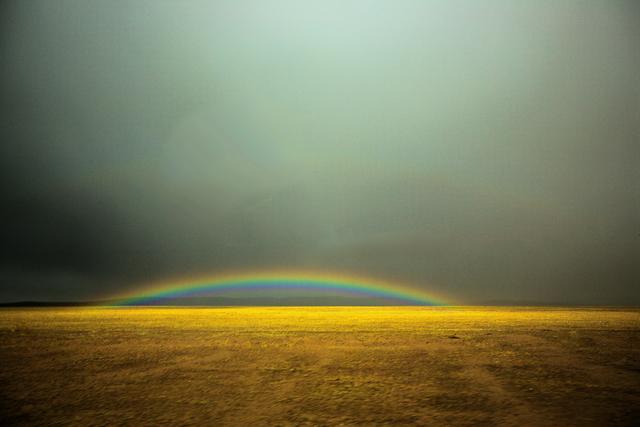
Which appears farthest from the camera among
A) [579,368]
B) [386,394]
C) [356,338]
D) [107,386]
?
[356,338]

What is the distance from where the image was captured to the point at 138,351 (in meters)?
19.2

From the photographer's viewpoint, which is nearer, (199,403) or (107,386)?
(199,403)

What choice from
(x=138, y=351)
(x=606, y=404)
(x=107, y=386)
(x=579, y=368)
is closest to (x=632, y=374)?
(x=579, y=368)

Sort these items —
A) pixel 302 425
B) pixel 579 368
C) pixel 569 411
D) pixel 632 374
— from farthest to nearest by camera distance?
pixel 579 368 → pixel 632 374 → pixel 569 411 → pixel 302 425

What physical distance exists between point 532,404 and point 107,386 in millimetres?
11929

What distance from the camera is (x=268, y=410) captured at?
9828mm

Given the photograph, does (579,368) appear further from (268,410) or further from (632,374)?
(268,410)

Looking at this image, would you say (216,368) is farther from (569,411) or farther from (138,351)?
(569,411)

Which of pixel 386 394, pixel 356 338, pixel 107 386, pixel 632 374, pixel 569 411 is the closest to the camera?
pixel 569 411

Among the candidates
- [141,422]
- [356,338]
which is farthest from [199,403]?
[356,338]

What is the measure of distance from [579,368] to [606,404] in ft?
17.0

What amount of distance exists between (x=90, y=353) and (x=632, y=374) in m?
21.3

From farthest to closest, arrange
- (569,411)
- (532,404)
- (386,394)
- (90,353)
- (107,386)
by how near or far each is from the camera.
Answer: (90,353) < (107,386) < (386,394) < (532,404) < (569,411)

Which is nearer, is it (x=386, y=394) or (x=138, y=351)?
(x=386, y=394)
